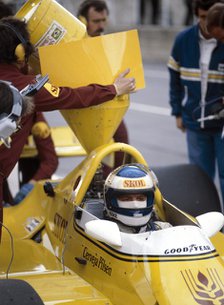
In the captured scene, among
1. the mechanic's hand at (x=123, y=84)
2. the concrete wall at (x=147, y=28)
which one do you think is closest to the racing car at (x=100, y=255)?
the mechanic's hand at (x=123, y=84)

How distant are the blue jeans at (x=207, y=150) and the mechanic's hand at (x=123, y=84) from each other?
136cm

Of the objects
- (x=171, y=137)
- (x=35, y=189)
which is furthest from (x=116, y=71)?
(x=171, y=137)

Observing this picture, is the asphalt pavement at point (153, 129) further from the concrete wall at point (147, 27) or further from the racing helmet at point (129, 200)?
the racing helmet at point (129, 200)

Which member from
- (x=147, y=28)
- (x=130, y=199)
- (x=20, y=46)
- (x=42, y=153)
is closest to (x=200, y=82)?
(x=42, y=153)

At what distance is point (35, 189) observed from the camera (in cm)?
620

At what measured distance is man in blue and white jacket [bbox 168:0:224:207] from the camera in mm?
6789

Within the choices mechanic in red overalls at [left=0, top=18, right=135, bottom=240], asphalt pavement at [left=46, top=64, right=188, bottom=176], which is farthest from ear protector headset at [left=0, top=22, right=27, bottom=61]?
asphalt pavement at [left=46, top=64, right=188, bottom=176]

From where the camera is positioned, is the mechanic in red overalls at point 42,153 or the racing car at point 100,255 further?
the mechanic in red overalls at point 42,153

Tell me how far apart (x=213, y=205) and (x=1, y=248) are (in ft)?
4.96

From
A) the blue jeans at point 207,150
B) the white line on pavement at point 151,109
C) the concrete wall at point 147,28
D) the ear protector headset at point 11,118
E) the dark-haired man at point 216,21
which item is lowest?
the concrete wall at point 147,28

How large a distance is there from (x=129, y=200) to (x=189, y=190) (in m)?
1.53

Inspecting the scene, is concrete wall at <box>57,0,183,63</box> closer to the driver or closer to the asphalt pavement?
the asphalt pavement

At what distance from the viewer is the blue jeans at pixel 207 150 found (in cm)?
681

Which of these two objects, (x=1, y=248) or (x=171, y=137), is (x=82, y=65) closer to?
(x=1, y=248)
